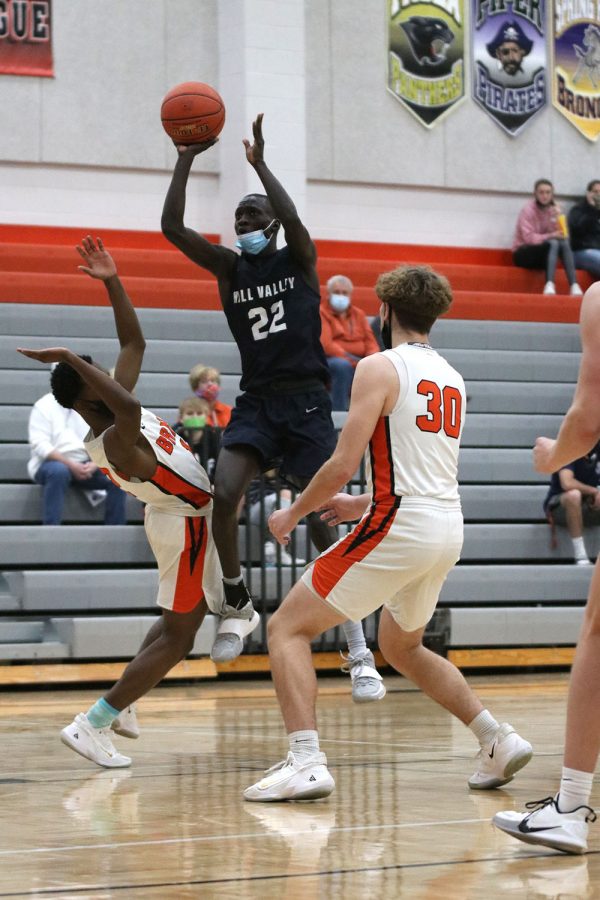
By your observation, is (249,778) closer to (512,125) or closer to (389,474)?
(389,474)

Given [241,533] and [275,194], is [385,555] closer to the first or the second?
[275,194]

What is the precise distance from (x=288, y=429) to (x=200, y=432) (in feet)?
12.8

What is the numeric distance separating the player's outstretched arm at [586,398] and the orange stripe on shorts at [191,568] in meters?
2.39

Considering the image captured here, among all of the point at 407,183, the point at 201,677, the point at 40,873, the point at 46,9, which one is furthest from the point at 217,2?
the point at 40,873

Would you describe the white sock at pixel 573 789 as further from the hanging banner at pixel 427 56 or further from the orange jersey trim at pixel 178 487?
the hanging banner at pixel 427 56

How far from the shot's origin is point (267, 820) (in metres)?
4.36

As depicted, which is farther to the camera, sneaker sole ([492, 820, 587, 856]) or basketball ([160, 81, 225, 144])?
basketball ([160, 81, 225, 144])

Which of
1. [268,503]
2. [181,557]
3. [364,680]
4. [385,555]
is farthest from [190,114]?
[268,503]

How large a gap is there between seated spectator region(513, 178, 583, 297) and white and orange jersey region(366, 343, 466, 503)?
11.5 metres

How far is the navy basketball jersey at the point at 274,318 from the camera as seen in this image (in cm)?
630

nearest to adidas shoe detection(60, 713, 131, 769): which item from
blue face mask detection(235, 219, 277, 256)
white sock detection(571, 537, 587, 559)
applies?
blue face mask detection(235, 219, 277, 256)

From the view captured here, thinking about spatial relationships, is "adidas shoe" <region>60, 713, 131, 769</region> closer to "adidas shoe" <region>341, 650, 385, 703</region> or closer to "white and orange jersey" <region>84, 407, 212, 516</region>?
"white and orange jersey" <region>84, 407, 212, 516</region>

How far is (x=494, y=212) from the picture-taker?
17.0m

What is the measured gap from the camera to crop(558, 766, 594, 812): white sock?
376 cm
